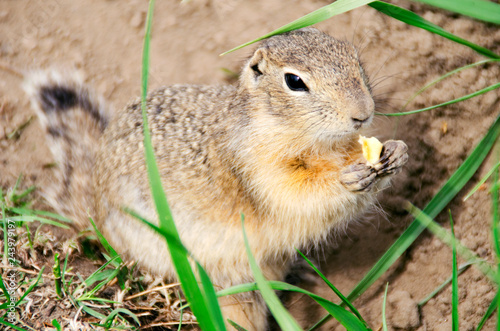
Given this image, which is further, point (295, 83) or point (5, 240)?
point (5, 240)

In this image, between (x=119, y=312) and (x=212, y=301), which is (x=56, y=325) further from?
(x=212, y=301)

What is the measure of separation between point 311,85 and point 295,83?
12 centimetres

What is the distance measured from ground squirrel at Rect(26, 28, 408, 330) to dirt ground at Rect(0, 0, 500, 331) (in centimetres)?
37

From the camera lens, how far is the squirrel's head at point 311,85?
227cm

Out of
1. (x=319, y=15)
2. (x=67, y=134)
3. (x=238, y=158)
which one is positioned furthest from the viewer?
(x=67, y=134)

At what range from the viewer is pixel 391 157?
8.04 feet

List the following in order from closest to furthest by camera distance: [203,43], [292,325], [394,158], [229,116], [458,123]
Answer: [292,325], [394,158], [229,116], [458,123], [203,43]

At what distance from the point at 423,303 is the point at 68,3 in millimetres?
3650

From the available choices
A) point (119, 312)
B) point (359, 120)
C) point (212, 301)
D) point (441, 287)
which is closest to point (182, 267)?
point (212, 301)

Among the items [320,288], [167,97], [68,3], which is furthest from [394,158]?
[68,3]

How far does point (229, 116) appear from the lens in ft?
9.04

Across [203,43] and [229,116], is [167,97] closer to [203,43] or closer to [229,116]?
[229,116]

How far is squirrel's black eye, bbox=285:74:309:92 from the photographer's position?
2.41 metres

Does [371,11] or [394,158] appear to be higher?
[371,11]
